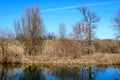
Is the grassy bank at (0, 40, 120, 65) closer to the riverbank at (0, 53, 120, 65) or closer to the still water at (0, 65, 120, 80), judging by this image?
the riverbank at (0, 53, 120, 65)

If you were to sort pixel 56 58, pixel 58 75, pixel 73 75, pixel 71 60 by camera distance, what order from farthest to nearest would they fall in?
pixel 56 58, pixel 71 60, pixel 73 75, pixel 58 75

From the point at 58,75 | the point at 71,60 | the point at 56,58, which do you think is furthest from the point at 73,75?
the point at 56,58

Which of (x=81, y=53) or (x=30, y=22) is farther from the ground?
(x=30, y=22)

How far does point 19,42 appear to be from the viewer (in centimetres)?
3275

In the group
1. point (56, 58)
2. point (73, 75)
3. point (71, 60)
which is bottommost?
point (73, 75)

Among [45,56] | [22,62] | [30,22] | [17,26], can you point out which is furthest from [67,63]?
[17,26]

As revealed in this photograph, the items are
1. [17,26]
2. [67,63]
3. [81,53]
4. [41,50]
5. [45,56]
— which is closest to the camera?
[67,63]

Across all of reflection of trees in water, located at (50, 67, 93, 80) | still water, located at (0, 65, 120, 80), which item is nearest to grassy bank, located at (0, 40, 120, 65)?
still water, located at (0, 65, 120, 80)

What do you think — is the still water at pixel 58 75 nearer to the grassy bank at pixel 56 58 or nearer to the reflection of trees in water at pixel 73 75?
the reflection of trees in water at pixel 73 75

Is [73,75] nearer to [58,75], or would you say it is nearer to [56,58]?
[58,75]

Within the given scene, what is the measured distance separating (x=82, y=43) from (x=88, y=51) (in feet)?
5.38

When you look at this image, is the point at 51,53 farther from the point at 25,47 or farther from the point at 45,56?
the point at 25,47

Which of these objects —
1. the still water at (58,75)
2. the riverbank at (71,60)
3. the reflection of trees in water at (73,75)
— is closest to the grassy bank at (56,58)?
the riverbank at (71,60)

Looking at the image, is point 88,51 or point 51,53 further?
point 88,51
